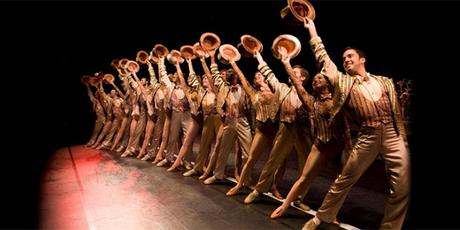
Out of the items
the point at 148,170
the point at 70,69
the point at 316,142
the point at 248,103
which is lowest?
the point at 148,170

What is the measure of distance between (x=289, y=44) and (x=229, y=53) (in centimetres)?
120

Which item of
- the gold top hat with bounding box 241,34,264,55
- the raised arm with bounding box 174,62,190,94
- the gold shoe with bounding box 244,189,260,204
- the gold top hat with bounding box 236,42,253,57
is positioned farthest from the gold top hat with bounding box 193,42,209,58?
the gold shoe with bounding box 244,189,260,204

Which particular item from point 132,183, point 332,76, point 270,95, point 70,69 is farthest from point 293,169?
point 70,69

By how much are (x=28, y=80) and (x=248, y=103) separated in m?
9.98

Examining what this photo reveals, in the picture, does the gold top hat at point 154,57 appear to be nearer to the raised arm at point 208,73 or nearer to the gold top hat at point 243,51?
the raised arm at point 208,73

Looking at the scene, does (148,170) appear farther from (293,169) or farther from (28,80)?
(28,80)

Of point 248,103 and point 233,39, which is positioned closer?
point 248,103

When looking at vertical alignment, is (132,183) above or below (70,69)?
below

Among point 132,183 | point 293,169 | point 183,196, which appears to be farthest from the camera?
point 293,169

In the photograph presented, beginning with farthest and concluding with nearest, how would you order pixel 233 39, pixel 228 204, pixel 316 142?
pixel 233 39 < pixel 228 204 < pixel 316 142

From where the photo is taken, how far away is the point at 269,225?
138 inches

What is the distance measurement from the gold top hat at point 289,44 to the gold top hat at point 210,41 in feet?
5.62

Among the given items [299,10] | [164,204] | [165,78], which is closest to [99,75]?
[165,78]

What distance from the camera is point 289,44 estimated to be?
364cm
